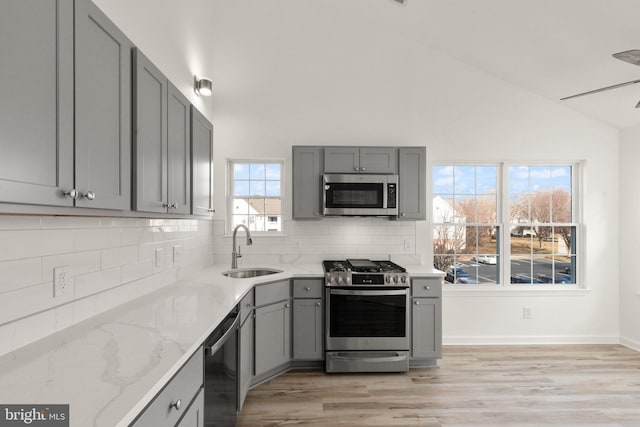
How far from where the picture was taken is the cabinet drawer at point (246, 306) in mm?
Answer: 2287

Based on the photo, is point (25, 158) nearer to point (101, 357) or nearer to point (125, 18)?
point (101, 357)

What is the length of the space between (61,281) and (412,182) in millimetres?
3042

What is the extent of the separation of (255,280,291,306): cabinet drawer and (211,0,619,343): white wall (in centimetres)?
80

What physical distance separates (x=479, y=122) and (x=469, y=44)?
2.87 feet

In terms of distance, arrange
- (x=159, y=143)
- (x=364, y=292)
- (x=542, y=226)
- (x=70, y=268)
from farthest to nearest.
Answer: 1. (x=542, y=226)
2. (x=364, y=292)
3. (x=159, y=143)
4. (x=70, y=268)

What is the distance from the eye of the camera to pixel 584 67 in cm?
304

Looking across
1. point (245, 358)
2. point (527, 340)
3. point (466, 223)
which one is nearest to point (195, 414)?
point (245, 358)

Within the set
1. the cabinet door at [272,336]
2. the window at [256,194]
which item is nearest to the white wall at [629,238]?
the cabinet door at [272,336]

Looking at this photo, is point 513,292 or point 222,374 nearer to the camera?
point 222,374

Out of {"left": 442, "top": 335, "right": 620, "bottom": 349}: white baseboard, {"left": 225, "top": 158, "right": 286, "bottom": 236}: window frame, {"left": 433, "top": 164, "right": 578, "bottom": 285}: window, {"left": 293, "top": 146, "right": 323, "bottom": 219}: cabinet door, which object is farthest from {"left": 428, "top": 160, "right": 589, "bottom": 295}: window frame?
{"left": 225, "top": 158, "right": 286, "bottom": 236}: window frame

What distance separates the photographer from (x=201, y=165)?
254cm

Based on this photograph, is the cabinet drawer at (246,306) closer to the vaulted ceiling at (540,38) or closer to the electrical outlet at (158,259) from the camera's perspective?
the electrical outlet at (158,259)

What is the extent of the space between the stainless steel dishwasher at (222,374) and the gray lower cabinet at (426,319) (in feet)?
5.82

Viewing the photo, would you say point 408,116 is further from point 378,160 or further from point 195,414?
point 195,414
